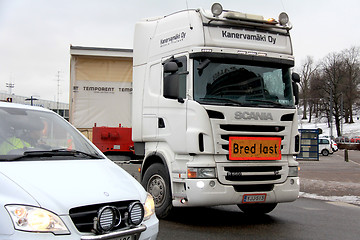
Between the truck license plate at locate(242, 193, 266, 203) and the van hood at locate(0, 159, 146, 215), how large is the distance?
10.0 feet

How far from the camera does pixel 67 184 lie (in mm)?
3611

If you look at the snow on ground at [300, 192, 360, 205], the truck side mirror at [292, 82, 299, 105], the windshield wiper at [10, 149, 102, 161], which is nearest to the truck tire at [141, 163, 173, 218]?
the windshield wiper at [10, 149, 102, 161]

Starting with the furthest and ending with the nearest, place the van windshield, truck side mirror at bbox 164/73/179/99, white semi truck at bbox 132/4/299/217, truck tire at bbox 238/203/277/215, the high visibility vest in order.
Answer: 1. truck tire at bbox 238/203/277/215
2. truck side mirror at bbox 164/73/179/99
3. white semi truck at bbox 132/4/299/217
4. the van windshield
5. the high visibility vest

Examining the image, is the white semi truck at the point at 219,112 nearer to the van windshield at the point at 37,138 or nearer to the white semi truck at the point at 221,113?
the white semi truck at the point at 221,113

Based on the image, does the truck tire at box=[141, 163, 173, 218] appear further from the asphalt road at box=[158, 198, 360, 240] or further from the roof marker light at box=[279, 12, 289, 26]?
the roof marker light at box=[279, 12, 289, 26]

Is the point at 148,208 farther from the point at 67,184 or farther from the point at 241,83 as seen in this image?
the point at 241,83

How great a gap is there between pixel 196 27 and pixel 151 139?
2.14 m

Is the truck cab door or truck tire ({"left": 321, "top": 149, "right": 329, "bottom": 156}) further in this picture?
truck tire ({"left": 321, "top": 149, "right": 329, "bottom": 156})

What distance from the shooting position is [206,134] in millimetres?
6590

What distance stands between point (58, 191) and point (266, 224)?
15.5 feet

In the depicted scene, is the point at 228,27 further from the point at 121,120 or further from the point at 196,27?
the point at 121,120

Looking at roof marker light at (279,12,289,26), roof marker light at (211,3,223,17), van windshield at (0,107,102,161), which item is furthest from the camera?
roof marker light at (279,12,289,26)

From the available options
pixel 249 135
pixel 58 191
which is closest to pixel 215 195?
pixel 249 135

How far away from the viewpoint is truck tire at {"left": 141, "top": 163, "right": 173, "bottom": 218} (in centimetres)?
710
